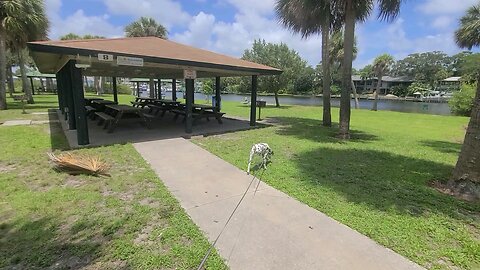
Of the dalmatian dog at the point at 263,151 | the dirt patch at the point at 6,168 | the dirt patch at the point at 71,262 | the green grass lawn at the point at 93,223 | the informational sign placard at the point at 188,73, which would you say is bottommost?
the dirt patch at the point at 71,262

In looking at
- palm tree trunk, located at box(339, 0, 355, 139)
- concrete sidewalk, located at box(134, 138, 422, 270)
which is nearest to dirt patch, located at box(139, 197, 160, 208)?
concrete sidewalk, located at box(134, 138, 422, 270)

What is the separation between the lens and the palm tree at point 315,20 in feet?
31.6

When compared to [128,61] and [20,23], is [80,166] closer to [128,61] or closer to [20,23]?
A: [128,61]

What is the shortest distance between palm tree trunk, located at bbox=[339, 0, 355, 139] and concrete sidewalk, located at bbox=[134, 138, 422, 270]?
220 inches

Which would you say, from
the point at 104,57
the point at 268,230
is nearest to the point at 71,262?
the point at 268,230

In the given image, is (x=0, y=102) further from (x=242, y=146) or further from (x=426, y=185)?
(x=426, y=185)

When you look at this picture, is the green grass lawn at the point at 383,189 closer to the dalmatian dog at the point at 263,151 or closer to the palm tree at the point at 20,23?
the dalmatian dog at the point at 263,151

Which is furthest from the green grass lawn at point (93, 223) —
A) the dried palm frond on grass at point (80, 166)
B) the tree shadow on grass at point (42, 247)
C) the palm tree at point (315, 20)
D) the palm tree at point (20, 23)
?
the palm tree at point (20, 23)

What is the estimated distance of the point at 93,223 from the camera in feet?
10.5

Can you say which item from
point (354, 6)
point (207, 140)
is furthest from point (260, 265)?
point (354, 6)

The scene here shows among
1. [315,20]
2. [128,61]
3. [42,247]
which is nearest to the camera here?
[42,247]

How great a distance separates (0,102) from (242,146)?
53.3 ft

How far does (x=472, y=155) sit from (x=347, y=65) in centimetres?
529

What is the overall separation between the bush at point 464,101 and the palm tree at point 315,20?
804 inches
